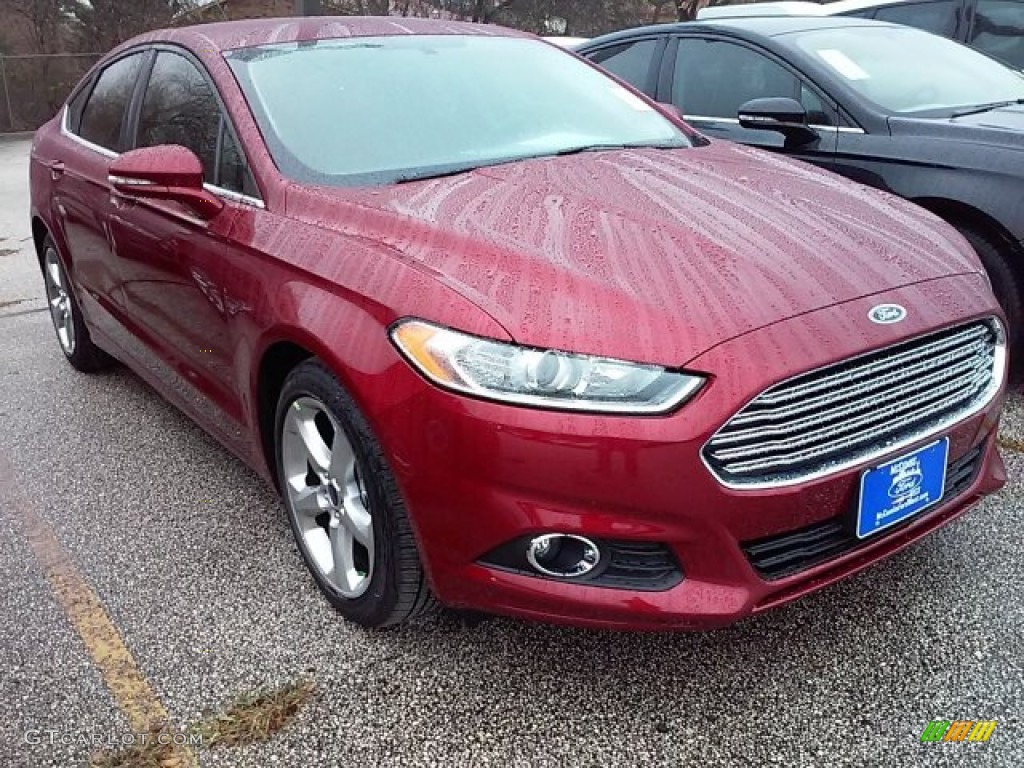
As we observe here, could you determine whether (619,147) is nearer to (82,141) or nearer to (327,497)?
(327,497)

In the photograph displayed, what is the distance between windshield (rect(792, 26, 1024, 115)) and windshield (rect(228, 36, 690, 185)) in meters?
1.30

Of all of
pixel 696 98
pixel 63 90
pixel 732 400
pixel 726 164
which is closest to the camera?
pixel 732 400

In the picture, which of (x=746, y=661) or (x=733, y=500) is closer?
(x=733, y=500)

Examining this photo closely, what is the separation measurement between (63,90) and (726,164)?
2127cm

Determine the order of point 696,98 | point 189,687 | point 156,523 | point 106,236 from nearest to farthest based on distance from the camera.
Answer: point 189,687 → point 156,523 → point 106,236 → point 696,98

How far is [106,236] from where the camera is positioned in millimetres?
3439

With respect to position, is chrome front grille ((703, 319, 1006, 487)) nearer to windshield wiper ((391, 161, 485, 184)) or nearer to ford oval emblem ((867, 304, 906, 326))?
ford oval emblem ((867, 304, 906, 326))

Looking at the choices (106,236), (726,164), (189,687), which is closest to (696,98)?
(726,164)

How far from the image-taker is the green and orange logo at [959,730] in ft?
6.29

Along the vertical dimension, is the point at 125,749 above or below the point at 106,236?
below

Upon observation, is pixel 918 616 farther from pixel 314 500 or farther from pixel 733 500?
pixel 314 500

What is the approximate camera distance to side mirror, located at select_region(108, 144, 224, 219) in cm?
254

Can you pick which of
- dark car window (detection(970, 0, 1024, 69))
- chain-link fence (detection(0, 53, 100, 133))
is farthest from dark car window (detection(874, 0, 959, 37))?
Answer: chain-link fence (detection(0, 53, 100, 133))

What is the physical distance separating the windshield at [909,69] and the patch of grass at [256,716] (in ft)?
10.8
